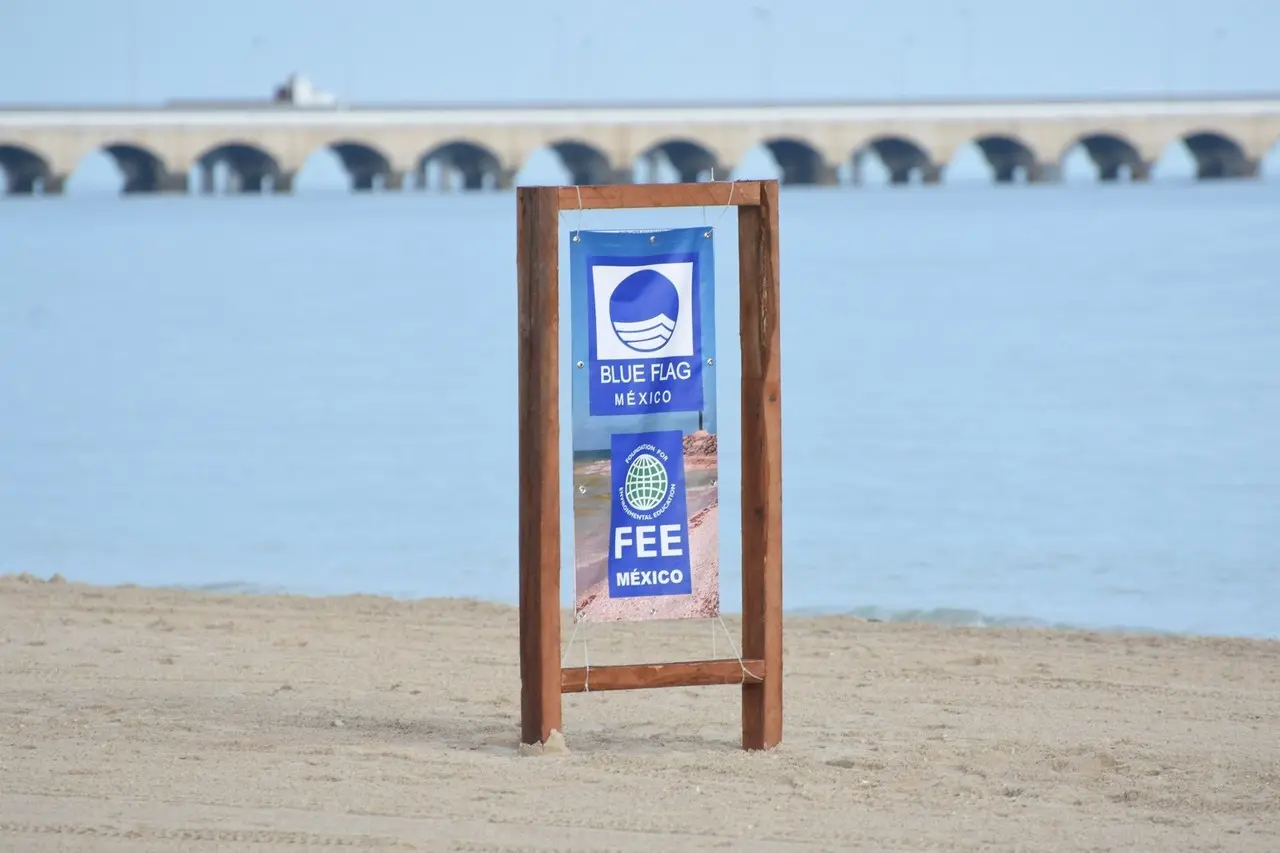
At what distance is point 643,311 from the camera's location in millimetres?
5582

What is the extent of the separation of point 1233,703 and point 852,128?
77284 millimetres

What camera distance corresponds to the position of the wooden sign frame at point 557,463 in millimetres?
5523

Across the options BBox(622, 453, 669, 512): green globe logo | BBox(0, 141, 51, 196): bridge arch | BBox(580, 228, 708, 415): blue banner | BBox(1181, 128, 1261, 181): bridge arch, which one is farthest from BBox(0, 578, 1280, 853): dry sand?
BBox(1181, 128, 1261, 181): bridge arch

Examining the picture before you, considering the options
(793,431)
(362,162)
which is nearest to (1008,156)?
(362,162)

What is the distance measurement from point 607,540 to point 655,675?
0.42 metres

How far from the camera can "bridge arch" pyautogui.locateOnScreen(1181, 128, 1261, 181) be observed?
288ft

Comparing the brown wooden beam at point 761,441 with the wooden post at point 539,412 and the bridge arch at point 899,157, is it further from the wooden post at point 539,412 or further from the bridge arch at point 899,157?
the bridge arch at point 899,157

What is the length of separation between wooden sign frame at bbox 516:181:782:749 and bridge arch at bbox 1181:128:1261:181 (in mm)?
83075

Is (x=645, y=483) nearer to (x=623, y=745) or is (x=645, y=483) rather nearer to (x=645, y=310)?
(x=645, y=310)

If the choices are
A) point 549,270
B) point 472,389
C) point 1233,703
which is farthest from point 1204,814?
point 472,389

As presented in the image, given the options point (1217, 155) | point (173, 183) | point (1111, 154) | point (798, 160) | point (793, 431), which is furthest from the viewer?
point (1217, 155)

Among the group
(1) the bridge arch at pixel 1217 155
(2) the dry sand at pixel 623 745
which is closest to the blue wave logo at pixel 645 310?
(2) the dry sand at pixel 623 745

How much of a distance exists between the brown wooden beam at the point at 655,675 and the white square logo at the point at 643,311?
906 millimetres

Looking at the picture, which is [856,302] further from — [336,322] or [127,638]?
[127,638]
